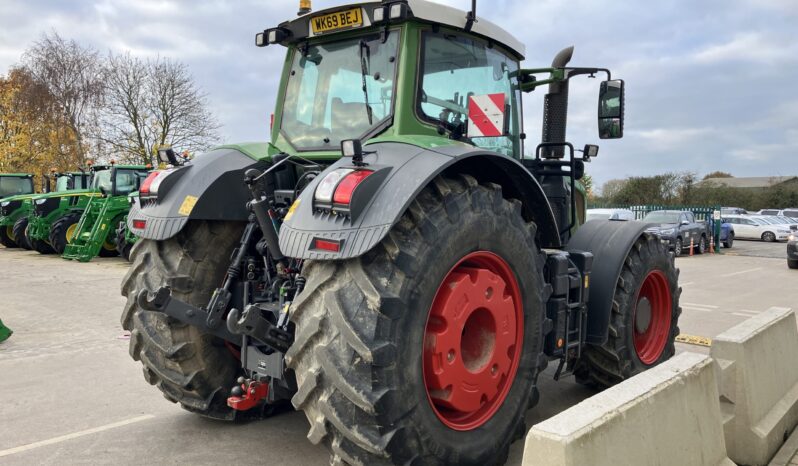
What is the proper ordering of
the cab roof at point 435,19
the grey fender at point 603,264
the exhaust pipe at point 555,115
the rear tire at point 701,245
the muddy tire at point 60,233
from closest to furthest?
the cab roof at point 435,19 < the grey fender at point 603,264 < the exhaust pipe at point 555,115 < the muddy tire at point 60,233 < the rear tire at point 701,245

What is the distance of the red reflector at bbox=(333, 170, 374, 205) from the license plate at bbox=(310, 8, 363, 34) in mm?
1307

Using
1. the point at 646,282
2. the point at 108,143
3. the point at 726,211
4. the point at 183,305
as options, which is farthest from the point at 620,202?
the point at 183,305

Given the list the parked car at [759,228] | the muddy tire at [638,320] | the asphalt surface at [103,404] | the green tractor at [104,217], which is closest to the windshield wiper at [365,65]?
the asphalt surface at [103,404]

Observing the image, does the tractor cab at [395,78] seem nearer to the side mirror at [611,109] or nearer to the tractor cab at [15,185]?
the side mirror at [611,109]

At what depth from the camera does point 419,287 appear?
2.84 meters

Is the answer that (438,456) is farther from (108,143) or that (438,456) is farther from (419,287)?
(108,143)

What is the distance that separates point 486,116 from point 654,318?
106 inches

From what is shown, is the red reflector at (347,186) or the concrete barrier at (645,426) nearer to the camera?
the concrete barrier at (645,426)

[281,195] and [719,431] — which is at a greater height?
[281,195]

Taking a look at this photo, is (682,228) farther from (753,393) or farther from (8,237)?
(8,237)

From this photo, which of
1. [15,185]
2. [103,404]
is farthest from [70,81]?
[103,404]

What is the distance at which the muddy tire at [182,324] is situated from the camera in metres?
3.81

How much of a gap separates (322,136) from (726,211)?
46924 mm

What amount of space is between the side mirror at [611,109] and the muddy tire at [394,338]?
6.80 ft
